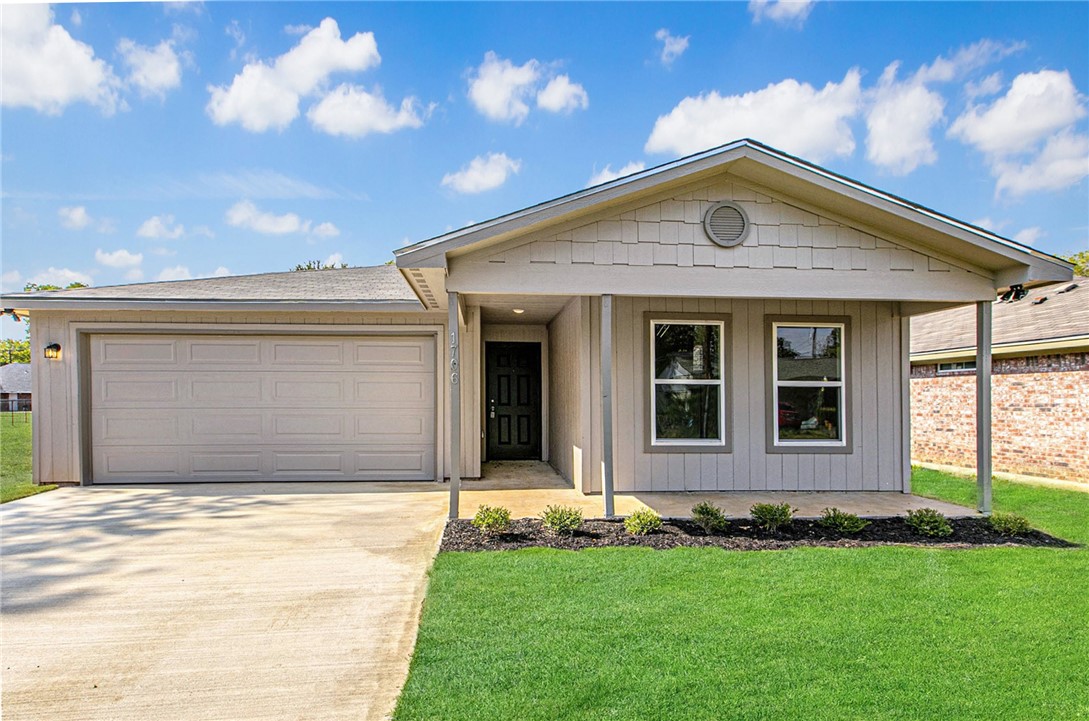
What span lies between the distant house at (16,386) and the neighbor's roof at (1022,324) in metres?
48.2

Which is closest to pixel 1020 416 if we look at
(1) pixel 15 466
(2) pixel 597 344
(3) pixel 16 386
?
(2) pixel 597 344

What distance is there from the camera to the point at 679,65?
1324 cm

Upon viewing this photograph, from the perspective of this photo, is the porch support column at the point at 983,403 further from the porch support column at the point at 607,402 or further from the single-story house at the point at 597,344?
the porch support column at the point at 607,402

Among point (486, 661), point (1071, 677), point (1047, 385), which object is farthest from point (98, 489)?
point (1047, 385)

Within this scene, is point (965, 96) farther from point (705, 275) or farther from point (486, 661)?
point (486, 661)

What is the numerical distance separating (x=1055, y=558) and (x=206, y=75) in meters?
14.3

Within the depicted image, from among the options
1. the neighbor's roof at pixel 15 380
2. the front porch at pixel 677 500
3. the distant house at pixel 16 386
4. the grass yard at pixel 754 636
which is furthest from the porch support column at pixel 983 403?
the neighbor's roof at pixel 15 380

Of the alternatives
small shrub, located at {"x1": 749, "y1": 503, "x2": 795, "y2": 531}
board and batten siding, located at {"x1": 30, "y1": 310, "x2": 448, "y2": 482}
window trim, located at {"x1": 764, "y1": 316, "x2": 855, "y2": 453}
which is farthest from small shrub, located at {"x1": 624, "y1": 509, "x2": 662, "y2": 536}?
board and batten siding, located at {"x1": 30, "y1": 310, "x2": 448, "y2": 482}

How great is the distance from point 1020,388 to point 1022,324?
1.36m

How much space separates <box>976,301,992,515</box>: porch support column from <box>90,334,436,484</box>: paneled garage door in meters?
6.62

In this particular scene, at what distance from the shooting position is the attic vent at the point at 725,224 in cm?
656

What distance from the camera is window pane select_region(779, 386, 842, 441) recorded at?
8297 millimetres

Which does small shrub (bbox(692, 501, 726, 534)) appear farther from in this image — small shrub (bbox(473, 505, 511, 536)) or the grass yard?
small shrub (bbox(473, 505, 511, 536))

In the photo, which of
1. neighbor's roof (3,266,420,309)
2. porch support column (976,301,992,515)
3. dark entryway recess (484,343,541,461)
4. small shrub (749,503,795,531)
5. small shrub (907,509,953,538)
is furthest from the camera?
dark entryway recess (484,343,541,461)
